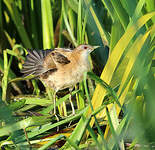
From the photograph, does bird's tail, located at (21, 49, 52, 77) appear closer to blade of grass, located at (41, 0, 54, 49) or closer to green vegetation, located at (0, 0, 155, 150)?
green vegetation, located at (0, 0, 155, 150)

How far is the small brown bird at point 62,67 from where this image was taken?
275cm

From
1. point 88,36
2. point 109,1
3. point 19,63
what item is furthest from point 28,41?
point 109,1

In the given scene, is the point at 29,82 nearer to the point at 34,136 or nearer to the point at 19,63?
the point at 19,63

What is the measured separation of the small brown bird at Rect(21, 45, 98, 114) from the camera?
A: 2.75 meters

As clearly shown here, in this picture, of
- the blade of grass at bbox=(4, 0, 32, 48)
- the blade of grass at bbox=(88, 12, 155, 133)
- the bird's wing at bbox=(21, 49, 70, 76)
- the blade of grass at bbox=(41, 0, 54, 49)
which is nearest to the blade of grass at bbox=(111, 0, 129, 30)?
the blade of grass at bbox=(88, 12, 155, 133)

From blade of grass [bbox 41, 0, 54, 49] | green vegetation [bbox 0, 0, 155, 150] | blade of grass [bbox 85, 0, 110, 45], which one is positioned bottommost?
green vegetation [bbox 0, 0, 155, 150]

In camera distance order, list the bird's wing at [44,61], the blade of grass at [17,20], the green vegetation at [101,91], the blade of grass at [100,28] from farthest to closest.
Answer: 1. the blade of grass at [17,20]
2. the bird's wing at [44,61]
3. the blade of grass at [100,28]
4. the green vegetation at [101,91]

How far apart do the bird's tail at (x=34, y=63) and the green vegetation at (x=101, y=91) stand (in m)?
0.27

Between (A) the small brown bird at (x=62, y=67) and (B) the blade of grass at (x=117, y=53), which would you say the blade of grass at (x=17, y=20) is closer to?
(A) the small brown bird at (x=62, y=67)

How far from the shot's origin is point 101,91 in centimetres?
232

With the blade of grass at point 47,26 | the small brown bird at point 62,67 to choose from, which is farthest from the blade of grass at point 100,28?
the blade of grass at point 47,26

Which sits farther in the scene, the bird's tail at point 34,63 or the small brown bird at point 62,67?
the bird's tail at point 34,63

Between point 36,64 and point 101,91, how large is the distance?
921mm

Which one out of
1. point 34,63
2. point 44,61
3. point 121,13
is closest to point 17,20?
point 34,63
